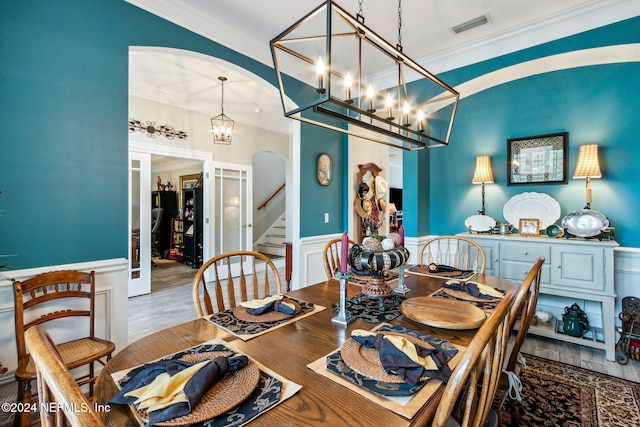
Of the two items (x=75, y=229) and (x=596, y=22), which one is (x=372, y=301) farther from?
(x=596, y=22)

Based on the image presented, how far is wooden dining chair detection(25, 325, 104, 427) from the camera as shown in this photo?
446 mm

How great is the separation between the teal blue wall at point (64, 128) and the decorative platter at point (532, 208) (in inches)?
147

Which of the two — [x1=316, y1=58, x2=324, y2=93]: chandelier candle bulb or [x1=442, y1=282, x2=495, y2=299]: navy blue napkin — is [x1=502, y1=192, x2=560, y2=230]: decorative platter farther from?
[x1=316, y1=58, x2=324, y2=93]: chandelier candle bulb

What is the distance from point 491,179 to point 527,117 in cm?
77

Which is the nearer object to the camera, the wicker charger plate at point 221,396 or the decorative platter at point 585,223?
the wicker charger plate at point 221,396

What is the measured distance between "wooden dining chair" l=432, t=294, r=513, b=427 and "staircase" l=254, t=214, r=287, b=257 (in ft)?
19.9

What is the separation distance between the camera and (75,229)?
1.89 meters

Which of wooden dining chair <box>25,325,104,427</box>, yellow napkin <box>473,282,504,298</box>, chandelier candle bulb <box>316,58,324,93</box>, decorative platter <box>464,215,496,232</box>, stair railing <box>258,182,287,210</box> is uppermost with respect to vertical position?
chandelier candle bulb <box>316,58,324,93</box>

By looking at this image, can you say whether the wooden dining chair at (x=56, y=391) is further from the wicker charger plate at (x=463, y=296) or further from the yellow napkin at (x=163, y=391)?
the wicker charger plate at (x=463, y=296)

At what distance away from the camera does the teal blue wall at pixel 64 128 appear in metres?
1.70

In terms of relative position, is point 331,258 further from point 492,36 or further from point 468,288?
point 492,36

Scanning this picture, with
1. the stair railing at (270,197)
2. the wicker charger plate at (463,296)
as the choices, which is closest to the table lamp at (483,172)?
the wicker charger plate at (463,296)

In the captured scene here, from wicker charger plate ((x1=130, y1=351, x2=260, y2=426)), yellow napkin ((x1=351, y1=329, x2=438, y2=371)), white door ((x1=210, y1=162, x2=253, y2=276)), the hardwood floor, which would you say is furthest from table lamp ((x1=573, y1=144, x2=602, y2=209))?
white door ((x1=210, y1=162, x2=253, y2=276))

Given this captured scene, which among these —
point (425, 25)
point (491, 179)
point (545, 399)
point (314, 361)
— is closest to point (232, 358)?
point (314, 361)
